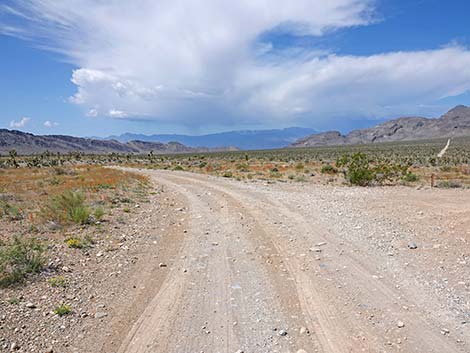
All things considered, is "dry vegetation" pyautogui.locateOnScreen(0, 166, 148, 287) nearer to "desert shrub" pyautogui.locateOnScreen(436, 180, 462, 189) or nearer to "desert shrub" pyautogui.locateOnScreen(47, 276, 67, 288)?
"desert shrub" pyautogui.locateOnScreen(47, 276, 67, 288)

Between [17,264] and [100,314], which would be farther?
[17,264]

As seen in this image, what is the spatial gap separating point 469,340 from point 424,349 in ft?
2.22

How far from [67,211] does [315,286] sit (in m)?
8.89

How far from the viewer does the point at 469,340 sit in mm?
4676

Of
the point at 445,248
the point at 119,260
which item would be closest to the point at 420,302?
the point at 445,248

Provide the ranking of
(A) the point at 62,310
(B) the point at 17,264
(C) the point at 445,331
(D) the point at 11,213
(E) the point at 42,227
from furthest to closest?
(D) the point at 11,213
(E) the point at 42,227
(B) the point at 17,264
(A) the point at 62,310
(C) the point at 445,331

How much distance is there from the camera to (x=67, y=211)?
1191cm

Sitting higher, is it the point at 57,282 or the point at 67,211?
the point at 67,211

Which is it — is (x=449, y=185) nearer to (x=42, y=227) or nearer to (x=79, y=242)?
(x=79, y=242)

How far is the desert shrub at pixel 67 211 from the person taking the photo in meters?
11.1

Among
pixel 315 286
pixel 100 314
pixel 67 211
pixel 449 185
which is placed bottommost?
pixel 449 185

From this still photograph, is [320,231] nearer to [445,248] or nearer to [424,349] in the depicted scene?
[445,248]

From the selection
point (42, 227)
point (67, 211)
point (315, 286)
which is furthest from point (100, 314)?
point (67, 211)

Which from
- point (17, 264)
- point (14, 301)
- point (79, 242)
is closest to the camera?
point (14, 301)
